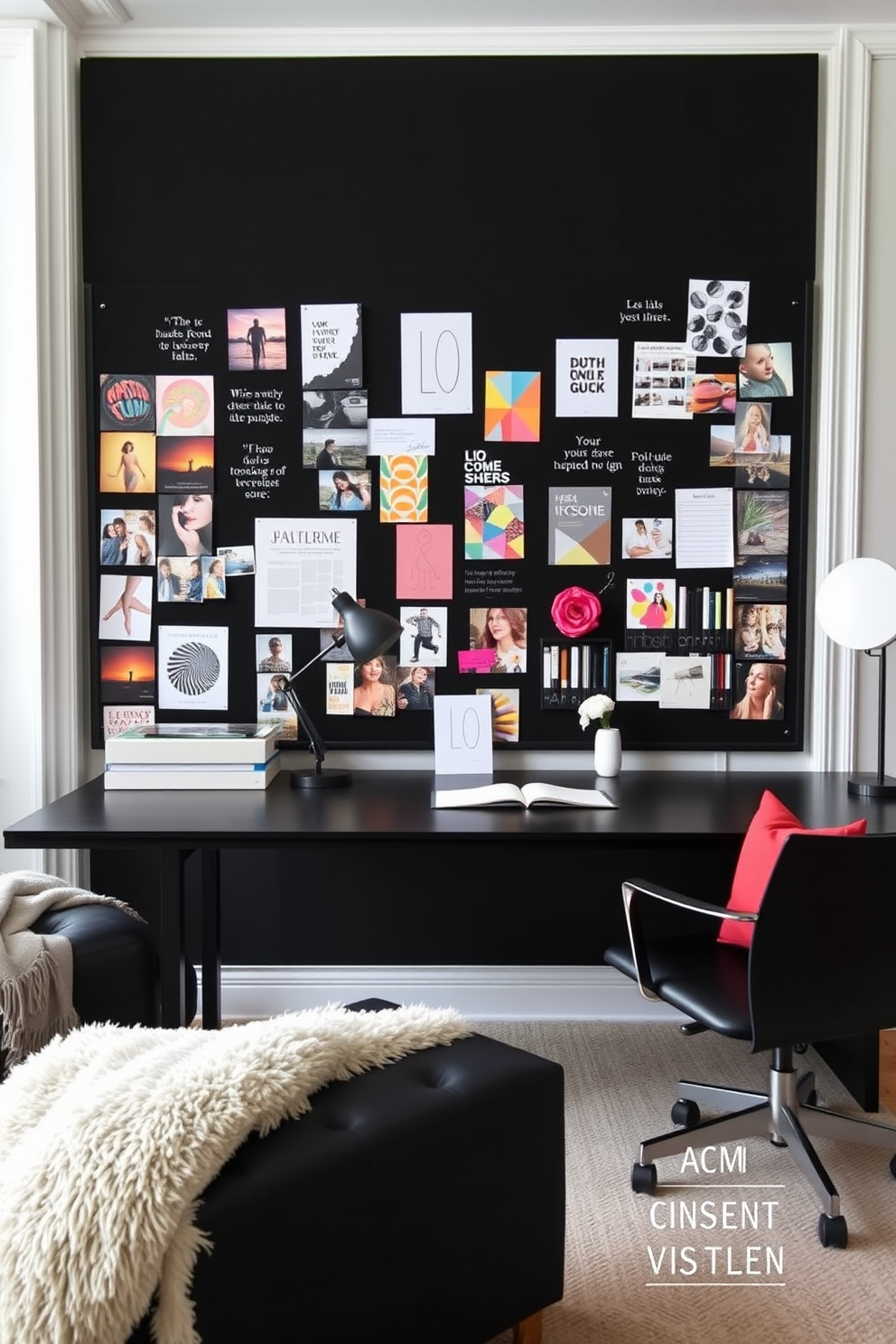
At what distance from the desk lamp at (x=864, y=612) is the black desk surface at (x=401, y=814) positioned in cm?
8

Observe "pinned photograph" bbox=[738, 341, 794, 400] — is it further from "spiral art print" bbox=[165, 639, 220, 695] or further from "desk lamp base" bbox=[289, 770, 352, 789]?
"spiral art print" bbox=[165, 639, 220, 695]

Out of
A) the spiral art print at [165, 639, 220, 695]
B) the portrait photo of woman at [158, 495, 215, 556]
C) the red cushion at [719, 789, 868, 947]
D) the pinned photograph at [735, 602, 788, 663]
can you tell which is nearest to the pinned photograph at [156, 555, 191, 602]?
the portrait photo of woman at [158, 495, 215, 556]

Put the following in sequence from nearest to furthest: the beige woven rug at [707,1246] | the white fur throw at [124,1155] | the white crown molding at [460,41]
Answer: the white fur throw at [124,1155] → the beige woven rug at [707,1246] → the white crown molding at [460,41]

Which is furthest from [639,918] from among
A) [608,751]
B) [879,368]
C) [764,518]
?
[879,368]

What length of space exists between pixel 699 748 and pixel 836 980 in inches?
45.6

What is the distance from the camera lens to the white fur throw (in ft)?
4.40

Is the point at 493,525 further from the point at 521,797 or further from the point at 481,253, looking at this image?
the point at 521,797

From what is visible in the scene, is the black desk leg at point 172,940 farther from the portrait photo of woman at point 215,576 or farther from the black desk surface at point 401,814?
the portrait photo of woman at point 215,576

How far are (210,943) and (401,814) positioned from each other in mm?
720

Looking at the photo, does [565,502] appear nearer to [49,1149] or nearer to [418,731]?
[418,731]

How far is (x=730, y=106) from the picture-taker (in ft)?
10.2

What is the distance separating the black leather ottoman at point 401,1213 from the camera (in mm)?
1430

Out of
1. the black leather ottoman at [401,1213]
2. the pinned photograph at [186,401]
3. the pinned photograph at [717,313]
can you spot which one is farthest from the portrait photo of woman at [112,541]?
the black leather ottoman at [401,1213]

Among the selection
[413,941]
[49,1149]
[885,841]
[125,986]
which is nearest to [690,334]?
[885,841]
